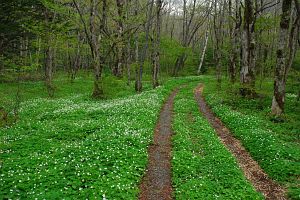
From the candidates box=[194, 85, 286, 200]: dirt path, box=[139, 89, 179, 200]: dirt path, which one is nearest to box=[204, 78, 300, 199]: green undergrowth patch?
box=[194, 85, 286, 200]: dirt path

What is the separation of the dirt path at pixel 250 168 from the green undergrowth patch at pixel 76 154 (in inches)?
187

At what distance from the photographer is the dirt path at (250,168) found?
469 inches

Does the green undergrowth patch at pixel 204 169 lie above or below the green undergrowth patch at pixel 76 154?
below

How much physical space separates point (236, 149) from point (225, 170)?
354cm

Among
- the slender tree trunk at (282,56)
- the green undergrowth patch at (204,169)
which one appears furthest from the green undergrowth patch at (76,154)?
the slender tree trunk at (282,56)

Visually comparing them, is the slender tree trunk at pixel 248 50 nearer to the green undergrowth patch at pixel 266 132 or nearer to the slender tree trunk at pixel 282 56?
the green undergrowth patch at pixel 266 132

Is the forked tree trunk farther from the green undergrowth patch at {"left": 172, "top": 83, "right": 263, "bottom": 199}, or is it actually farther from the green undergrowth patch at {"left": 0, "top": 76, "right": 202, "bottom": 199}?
the green undergrowth patch at {"left": 0, "top": 76, "right": 202, "bottom": 199}

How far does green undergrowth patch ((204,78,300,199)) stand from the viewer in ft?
43.2

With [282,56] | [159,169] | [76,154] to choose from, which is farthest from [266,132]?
[76,154]

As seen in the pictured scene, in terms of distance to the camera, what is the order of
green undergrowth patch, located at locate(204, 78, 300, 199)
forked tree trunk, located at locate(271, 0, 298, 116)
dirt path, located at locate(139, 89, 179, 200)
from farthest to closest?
forked tree trunk, located at locate(271, 0, 298, 116), green undergrowth patch, located at locate(204, 78, 300, 199), dirt path, located at locate(139, 89, 179, 200)

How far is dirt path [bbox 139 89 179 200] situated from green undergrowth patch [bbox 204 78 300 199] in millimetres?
4603

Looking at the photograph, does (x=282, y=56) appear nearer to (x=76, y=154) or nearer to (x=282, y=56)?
(x=282, y=56)

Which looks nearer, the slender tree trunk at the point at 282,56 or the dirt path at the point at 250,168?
the dirt path at the point at 250,168

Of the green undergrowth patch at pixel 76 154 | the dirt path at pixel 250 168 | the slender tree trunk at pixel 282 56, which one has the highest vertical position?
the slender tree trunk at pixel 282 56
